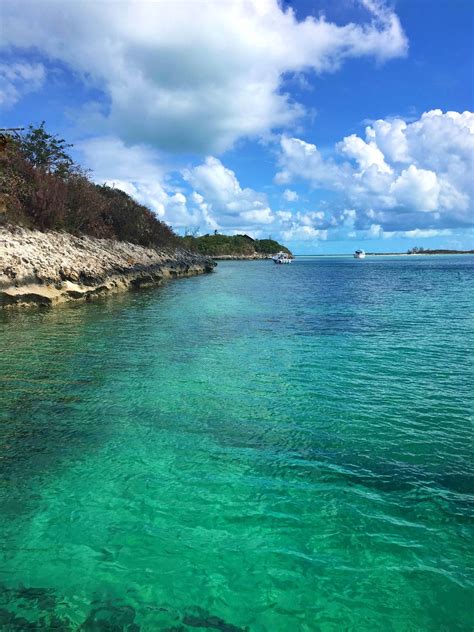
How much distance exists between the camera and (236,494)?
21.5 feet

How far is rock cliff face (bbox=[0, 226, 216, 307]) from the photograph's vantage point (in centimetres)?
2658

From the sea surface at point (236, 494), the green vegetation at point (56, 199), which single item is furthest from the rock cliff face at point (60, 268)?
the sea surface at point (236, 494)

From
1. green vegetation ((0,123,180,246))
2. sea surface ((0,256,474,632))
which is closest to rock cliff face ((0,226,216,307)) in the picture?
green vegetation ((0,123,180,246))

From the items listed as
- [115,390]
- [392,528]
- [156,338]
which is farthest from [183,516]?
[156,338]

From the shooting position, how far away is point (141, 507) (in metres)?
6.21

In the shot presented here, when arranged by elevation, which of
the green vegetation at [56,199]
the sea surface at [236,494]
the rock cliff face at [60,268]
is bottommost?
the sea surface at [236,494]

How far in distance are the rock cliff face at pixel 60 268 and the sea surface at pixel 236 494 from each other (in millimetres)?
13651

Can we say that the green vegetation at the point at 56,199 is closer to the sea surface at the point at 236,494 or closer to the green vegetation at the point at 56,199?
the green vegetation at the point at 56,199

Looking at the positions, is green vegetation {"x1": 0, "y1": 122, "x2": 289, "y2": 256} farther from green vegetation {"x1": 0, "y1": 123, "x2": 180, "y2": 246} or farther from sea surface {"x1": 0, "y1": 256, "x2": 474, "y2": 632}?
sea surface {"x1": 0, "y1": 256, "x2": 474, "y2": 632}

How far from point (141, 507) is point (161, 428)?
2.86 m

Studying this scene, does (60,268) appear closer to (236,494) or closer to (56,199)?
(56,199)

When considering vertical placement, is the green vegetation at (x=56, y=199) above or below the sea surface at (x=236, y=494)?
above

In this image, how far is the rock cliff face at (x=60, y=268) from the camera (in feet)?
87.2

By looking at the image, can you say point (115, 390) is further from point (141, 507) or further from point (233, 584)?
point (233, 584)
